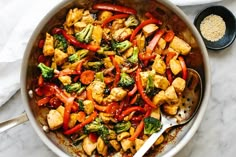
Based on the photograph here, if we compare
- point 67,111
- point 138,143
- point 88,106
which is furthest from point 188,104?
point 67,111

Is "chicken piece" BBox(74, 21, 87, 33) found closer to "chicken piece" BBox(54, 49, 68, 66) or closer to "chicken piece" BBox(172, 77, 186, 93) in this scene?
"chicken piece" BBox(54, 49, 68, 66)

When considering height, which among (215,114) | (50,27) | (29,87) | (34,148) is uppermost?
(50,27)

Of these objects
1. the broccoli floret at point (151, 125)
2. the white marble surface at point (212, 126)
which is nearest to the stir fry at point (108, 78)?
the broccoli floret at point (151, 125)

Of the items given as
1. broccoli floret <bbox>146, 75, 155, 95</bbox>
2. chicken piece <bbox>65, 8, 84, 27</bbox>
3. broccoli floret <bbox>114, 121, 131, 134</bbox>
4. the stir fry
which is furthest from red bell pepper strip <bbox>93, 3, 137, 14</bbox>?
broccoli floret <bbox>114, 121, 131, 134</bbox>

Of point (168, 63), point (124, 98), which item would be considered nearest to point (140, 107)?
point (124, 98)

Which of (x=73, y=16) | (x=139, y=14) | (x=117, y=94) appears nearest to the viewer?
(x=117, y=94)

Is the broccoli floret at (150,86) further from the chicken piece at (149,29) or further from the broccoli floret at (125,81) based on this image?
the chicken piece at (149,29)

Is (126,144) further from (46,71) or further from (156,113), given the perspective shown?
(46,71)

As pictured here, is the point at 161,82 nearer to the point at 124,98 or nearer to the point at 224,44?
the point at 124,98
